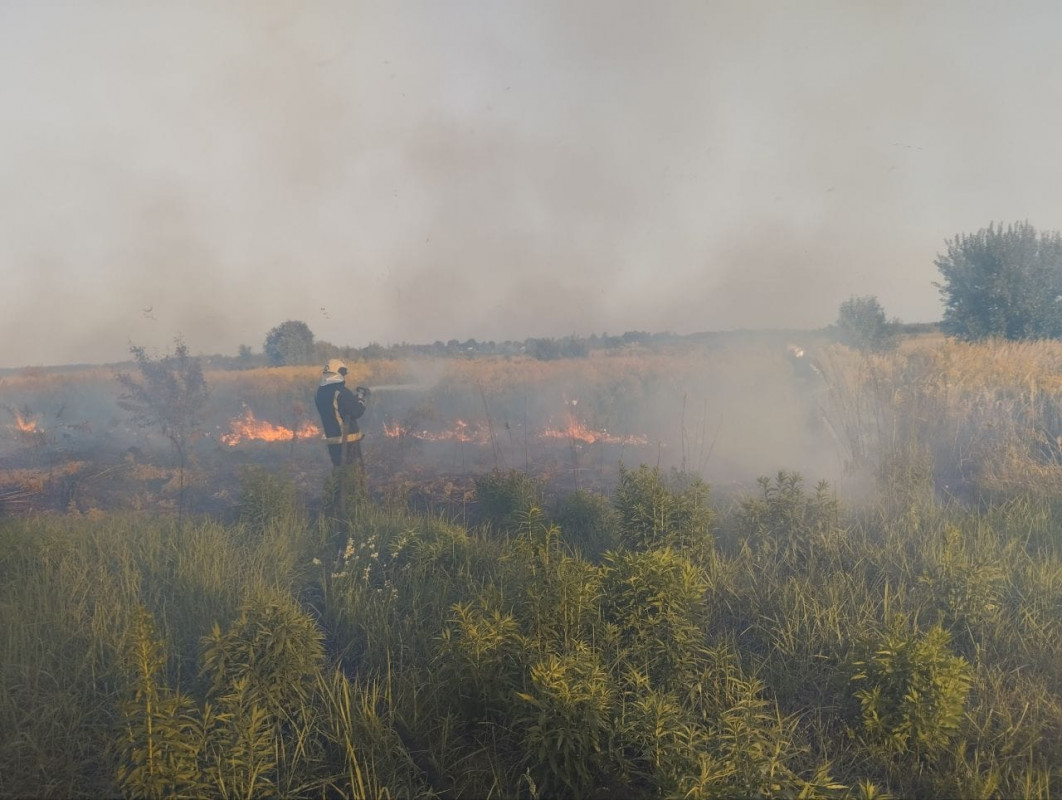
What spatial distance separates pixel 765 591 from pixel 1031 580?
6.03 ft

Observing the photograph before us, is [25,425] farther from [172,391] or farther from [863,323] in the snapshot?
[863,323]

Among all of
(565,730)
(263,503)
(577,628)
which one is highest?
(263,503)

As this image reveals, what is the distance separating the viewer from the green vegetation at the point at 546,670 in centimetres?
280

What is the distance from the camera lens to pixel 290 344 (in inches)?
1216

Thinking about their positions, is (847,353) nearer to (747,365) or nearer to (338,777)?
(747,365)

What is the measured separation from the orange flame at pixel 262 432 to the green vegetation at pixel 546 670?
30.4 feet

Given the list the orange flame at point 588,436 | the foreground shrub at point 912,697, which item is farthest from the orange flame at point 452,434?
the foreground shrub at point 912,697

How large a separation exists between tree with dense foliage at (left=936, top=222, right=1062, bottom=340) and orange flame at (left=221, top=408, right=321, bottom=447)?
16737mm

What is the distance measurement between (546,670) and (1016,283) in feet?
63.4

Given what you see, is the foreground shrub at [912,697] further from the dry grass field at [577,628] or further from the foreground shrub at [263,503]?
the foreground shrub at [263,503]

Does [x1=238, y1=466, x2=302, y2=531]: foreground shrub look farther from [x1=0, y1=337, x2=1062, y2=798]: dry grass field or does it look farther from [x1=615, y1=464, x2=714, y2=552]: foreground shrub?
[x1=615, y1=464, x2=714, y2=552]: foreground shrub

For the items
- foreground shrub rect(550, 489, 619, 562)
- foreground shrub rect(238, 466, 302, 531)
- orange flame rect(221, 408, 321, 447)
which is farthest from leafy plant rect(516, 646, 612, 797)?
orange flame rect(221, 408, 321, 447)

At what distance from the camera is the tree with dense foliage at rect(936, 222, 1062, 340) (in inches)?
675

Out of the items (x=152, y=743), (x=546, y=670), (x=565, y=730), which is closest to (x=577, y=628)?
(x=546, y=670)
